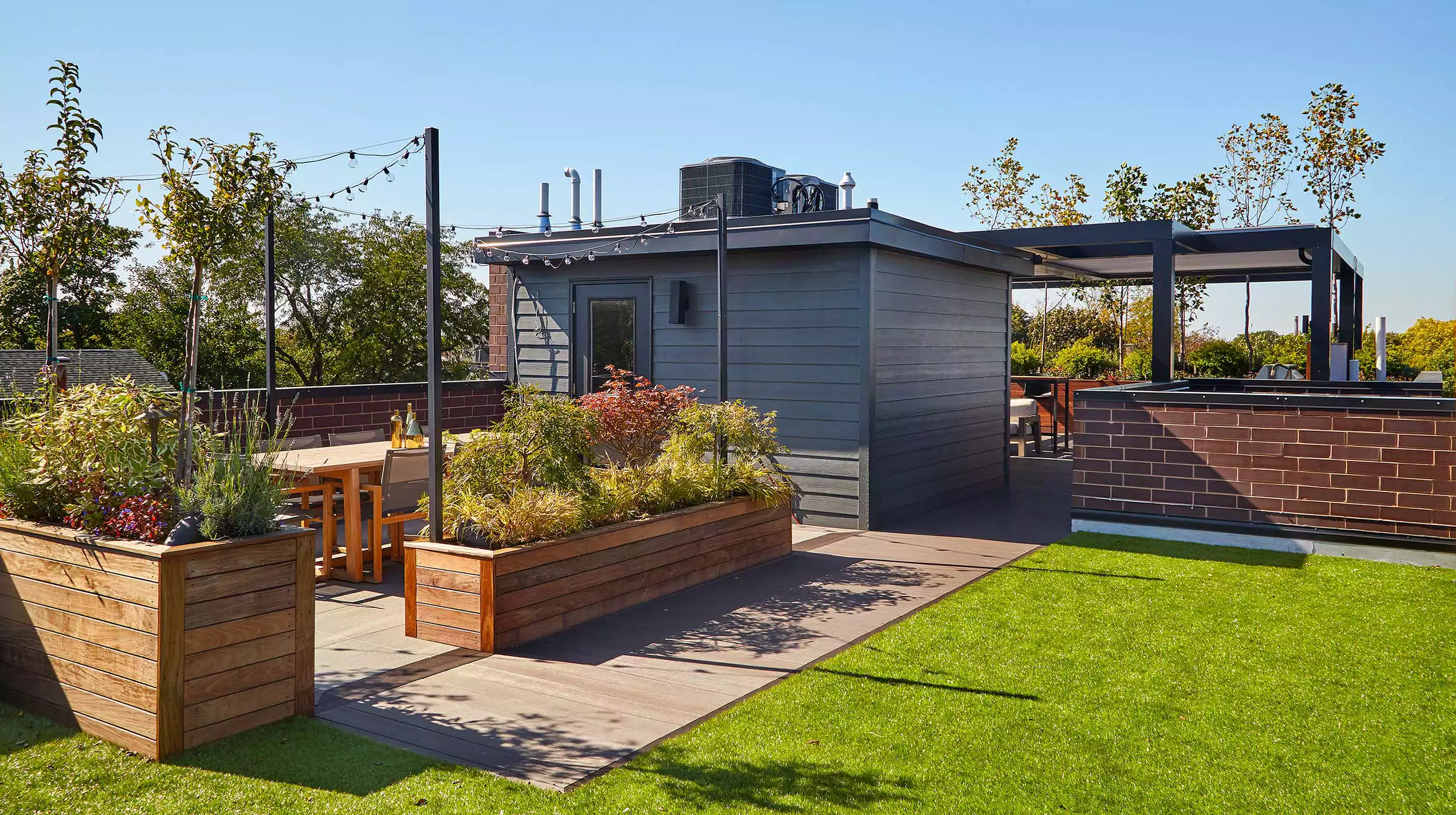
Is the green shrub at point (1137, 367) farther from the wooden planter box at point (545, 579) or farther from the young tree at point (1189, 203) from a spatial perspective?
the wooden planter box at point (545, 579)

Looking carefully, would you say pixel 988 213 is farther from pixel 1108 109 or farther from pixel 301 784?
pixel 301 784

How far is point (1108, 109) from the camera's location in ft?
67.0

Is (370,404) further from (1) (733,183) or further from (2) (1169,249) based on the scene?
(2) (1169,249)

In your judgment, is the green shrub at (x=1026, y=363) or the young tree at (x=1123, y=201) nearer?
the green shrub at (x=1026, y=363)

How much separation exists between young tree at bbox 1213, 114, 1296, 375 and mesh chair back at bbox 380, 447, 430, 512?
1889 centimetres

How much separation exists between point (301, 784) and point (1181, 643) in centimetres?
390

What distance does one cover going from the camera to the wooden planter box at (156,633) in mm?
3303

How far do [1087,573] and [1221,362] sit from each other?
1364 centimetres

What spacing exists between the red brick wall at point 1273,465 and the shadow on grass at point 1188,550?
0.23 m

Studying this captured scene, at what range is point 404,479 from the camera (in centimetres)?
608

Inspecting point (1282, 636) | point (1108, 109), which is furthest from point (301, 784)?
point (1108, 109)

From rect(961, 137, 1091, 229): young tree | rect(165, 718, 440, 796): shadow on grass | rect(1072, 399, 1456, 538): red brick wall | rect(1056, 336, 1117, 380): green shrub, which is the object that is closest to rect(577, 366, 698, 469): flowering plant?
rect(165, 718, 440, 796): shadow on grass

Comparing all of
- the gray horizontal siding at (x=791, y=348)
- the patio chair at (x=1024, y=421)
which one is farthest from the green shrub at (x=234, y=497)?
the patio chair at (x=1024, y=421)

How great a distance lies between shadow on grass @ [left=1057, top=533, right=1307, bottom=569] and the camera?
6.55 m
